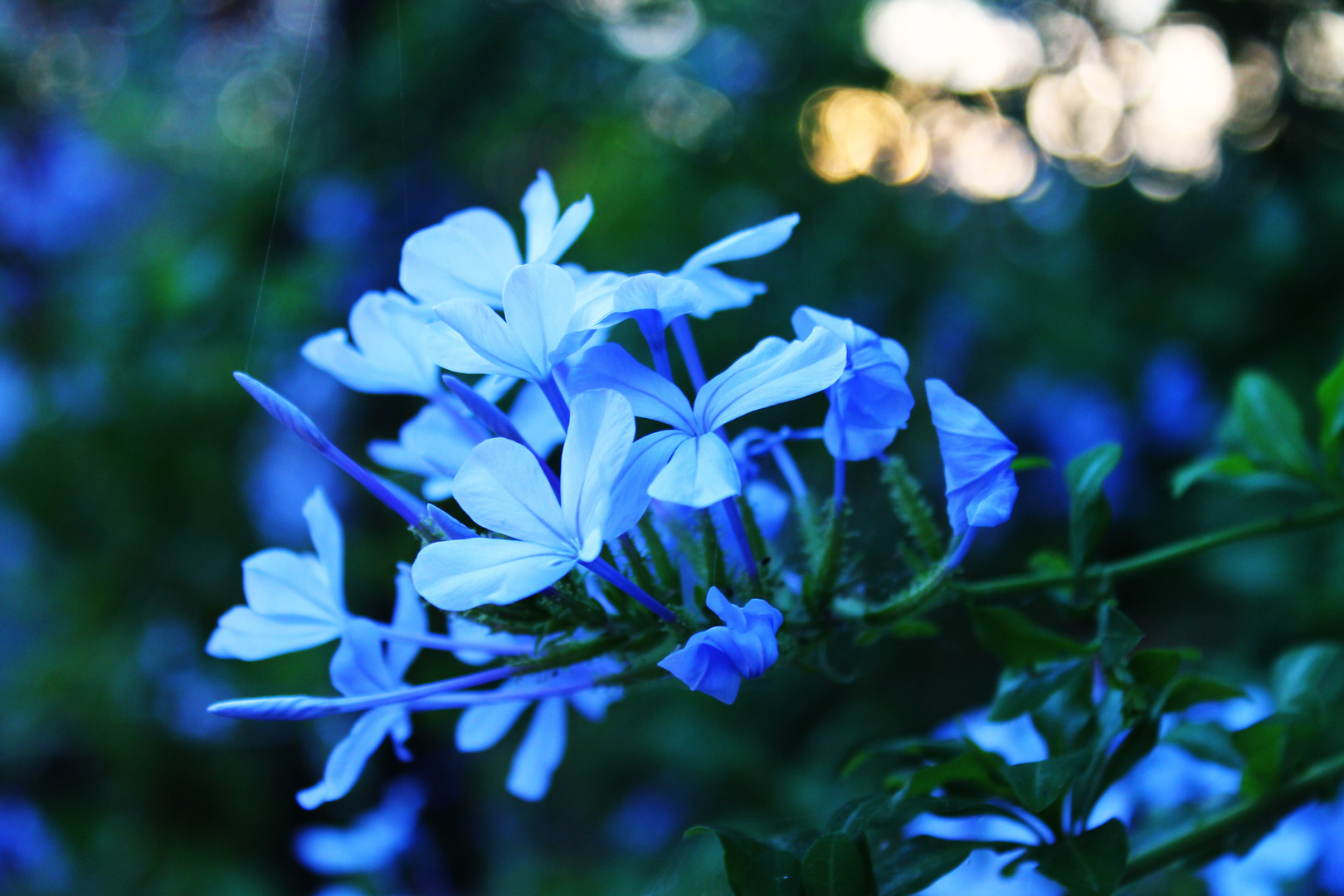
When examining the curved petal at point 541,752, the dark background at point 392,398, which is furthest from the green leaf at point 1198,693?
the dark background at point 392,398

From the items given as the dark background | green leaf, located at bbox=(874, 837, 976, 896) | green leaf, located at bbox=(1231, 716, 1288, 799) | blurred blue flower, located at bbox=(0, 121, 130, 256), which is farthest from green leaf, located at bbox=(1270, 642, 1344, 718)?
blurred blue flower, located at bbox=(0, 121, 130, 256)

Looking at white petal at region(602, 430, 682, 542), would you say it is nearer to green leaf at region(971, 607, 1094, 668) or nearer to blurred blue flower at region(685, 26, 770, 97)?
green leaf at region(971, 607, 1094, 668)

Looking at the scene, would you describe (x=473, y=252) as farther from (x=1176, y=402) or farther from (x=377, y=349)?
(x=1176, y=402)

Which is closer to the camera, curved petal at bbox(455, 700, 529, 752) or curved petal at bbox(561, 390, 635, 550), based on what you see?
curved petal at bbox(561, 390, 635, 550)

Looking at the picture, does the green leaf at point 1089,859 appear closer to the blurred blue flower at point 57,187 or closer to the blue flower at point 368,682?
the blue flower at point 368,682

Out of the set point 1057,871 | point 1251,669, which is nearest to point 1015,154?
point 1251,669

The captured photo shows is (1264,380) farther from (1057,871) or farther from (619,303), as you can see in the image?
(619,303)

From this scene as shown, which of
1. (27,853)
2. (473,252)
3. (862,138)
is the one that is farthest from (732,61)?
(27,853)
